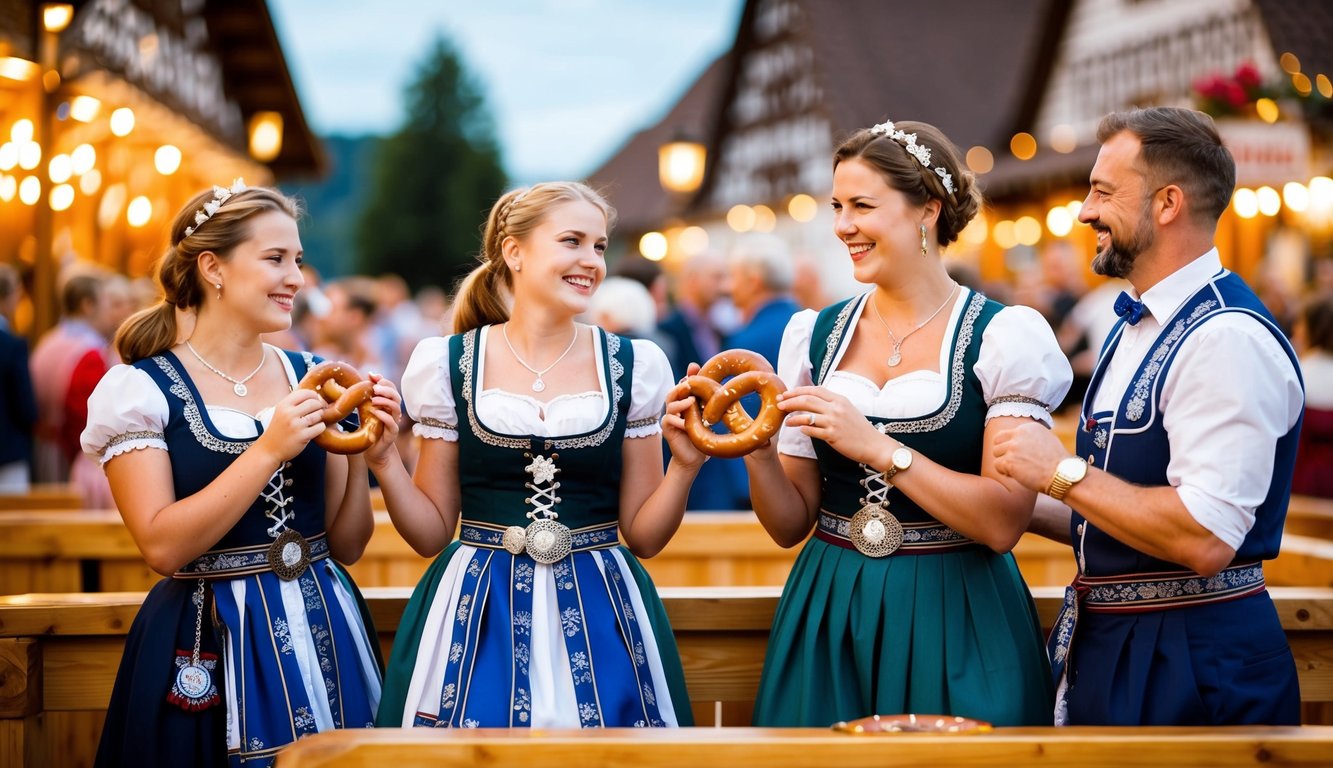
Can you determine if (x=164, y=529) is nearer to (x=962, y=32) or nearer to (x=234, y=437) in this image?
(x=234, y=437)

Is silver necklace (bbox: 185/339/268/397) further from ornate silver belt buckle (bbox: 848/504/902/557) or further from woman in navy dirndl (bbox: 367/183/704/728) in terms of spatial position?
ornate silver belt buckle (bbox: 848/504/902/557)

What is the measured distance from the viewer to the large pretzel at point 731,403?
2.76m

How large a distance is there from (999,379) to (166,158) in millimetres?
13214

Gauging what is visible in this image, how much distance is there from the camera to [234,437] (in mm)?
2967

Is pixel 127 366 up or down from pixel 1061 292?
down

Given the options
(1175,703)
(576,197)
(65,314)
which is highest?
(65,314)

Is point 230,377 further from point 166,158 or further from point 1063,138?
point 1063,138

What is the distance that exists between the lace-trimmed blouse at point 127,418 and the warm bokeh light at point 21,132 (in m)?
8.58

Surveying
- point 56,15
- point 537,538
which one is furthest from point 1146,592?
point 56,15

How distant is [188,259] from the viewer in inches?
123

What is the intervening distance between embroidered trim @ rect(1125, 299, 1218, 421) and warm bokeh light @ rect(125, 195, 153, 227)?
13.1 m

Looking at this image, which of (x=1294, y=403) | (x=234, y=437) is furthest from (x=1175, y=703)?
(x=234, y=437)

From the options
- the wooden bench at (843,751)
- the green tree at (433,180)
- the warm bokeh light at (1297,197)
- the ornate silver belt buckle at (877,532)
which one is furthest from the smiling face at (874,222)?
the green tree at (433,180)

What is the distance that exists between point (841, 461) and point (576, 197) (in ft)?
2.90
